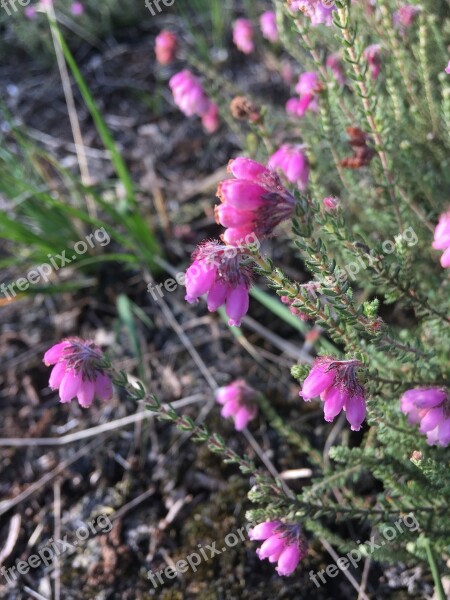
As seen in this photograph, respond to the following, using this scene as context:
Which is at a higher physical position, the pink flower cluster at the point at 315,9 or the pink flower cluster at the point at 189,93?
the pink flower cluster at the point at 315,9

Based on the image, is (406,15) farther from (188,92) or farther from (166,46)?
(166,46)

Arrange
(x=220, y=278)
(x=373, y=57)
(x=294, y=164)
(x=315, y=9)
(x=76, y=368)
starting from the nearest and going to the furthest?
(x=220, y=278) < (x=76, y=368) < (x=315, y=9) < (x=294, y=164) < (x=373, y=57)

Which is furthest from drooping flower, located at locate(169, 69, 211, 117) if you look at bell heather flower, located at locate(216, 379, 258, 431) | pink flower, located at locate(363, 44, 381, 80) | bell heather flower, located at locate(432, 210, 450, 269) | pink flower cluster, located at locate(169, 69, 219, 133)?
bell heather flower, located at locate(432, 210, 450, 269)

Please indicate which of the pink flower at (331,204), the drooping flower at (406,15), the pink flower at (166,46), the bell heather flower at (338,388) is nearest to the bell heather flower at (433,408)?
the bell heather flower at (338,388)

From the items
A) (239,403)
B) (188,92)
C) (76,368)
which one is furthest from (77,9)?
(76,368)

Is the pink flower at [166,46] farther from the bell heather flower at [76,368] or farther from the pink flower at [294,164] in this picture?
the bell heather flower at [76,368]
